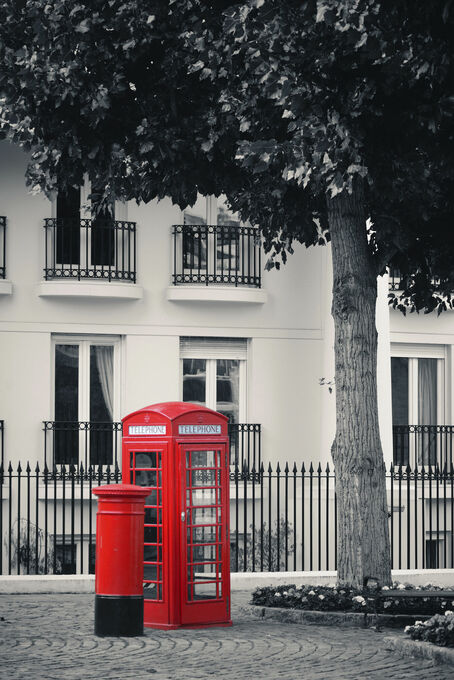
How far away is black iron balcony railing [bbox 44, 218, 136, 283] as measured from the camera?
24703mm

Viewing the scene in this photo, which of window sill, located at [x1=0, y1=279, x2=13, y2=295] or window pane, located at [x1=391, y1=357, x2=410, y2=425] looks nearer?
window sill, located at [x1=0, y1=279, x2=13, y2=295]

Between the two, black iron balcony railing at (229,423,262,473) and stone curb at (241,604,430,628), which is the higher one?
black iron balcony railing at (229,423,262,473)

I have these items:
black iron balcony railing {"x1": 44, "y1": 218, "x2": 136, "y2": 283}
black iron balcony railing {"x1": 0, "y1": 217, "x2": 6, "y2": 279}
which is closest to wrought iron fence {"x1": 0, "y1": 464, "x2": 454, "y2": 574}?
black iron balcony railing {"x1": 44, "y1": 218, "x2": 136, "y2": 283}

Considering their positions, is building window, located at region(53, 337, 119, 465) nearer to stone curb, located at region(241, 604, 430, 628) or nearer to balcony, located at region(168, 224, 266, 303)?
balcony, located at region(168, 224, 266, 303)

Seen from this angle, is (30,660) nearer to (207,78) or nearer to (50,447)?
(207,78)

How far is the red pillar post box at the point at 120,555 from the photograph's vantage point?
12.6 m

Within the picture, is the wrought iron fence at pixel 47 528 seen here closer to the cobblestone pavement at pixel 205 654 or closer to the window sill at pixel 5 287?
the window sill at pixel 5 287

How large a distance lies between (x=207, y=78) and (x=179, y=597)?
570cm

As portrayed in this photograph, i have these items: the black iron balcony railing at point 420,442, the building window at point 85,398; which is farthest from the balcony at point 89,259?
the black iron balcony railing at point 420,442

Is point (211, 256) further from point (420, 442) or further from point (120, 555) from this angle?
point (120, 555)

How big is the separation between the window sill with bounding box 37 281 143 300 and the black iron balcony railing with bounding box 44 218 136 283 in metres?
0.27

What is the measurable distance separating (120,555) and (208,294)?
1275cm

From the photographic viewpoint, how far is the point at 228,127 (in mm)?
14820

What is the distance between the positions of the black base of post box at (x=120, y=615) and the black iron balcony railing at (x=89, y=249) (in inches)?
489
